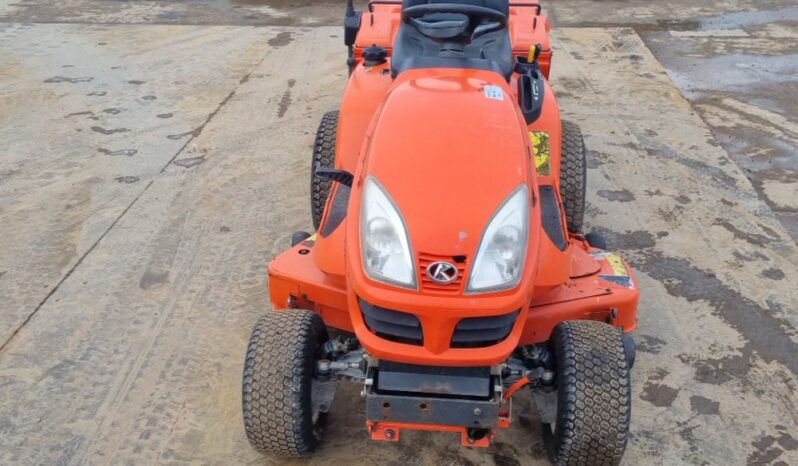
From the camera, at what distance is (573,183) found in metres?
3.91

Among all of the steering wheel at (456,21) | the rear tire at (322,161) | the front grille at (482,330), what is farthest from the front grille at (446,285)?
the rear tire at (322,161)

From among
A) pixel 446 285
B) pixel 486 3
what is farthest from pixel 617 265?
pixel 486 3

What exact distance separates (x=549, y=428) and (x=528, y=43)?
2730 mm

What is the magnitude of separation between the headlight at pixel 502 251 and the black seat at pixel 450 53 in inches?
37.7

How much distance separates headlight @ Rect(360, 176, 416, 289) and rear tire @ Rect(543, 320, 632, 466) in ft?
2.13

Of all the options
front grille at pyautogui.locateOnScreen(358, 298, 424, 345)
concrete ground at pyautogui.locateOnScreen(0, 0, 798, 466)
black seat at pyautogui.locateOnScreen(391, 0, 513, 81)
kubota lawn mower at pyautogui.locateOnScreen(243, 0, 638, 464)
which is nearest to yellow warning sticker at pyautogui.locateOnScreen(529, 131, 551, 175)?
kubota lawn mower at pyautogui.locateOnScreen(243, 0, 638, 464)

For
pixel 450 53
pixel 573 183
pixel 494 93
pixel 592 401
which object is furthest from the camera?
pixel 573 183

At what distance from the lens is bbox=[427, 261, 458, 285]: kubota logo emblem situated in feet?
7.44

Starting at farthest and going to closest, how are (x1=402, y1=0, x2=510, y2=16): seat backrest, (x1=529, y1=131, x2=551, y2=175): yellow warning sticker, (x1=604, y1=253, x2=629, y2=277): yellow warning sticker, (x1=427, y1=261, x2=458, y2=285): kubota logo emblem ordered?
1. (x1=402, y1=0, x2=510, y2=16): seat backrest
2. (x1=529, y1=131, x2=551, y2=175): yellow warning sticker
3. (x1=604, y1=253, x2=629, y2=277): yellow warning sticker
4. (x1=427, y1=261, x2=458, y2=285): kubota logo emblem

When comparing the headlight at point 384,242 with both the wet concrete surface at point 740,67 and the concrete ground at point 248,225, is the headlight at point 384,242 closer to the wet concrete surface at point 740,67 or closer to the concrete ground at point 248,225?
the concrete ground at point 248,225

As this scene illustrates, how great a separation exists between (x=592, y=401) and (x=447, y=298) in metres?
0.63

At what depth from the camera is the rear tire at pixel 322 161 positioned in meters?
3.86

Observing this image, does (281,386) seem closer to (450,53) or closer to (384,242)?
(384,242)

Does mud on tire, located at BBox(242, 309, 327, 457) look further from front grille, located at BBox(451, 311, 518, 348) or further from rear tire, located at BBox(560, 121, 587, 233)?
rear tire, located at BBox(560, 121, 587, 233)
